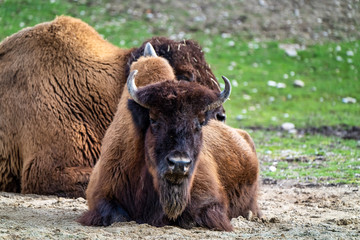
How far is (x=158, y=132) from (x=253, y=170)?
2.04 m

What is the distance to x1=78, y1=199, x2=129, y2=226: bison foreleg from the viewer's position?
5.79 metres

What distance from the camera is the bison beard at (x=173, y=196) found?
5.52 m

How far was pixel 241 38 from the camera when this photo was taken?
20984 mm

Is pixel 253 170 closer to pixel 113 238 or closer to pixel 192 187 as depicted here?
pixel 192 187

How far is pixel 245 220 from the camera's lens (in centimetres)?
667

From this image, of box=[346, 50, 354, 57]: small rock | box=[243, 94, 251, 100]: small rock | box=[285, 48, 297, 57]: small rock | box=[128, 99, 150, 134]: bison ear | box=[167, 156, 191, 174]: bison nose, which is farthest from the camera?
box=[346, 50, 354, 57]: small rock

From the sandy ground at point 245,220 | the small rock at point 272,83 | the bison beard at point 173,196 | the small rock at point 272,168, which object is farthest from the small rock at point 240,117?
the bison beard at point 173,196

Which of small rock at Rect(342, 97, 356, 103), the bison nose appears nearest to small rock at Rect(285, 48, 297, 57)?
small rock at Rect(342, 97, 356, 103)

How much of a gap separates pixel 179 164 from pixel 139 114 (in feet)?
2.64

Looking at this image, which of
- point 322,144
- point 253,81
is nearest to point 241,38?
point 253,81

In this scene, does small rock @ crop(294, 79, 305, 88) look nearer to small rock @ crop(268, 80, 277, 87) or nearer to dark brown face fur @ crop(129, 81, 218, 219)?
small rock @ crop(268, 80, 277, 87)

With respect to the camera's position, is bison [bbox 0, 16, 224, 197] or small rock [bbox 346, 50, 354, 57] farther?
small rock [bbox 346, 50, 354, 57]

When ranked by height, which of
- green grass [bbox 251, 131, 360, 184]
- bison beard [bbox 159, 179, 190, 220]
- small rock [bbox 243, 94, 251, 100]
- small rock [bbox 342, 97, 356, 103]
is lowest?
small rock [bbox 342, 97, 356, 103]

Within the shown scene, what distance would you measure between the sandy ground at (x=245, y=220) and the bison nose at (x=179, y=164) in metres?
0.56
